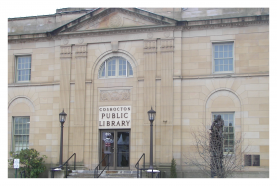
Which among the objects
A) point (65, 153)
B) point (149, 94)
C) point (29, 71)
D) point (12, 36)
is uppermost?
point (12, 36)

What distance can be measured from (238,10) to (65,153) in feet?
42.1

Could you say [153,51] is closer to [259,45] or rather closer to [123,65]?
[123,65]

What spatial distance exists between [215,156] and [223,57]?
20.5 feet

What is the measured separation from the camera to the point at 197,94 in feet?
73.8

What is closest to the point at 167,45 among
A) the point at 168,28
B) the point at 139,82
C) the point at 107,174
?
the point at 168,28

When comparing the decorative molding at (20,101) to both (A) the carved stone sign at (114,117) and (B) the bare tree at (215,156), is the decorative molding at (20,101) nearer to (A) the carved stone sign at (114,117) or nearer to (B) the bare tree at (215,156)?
(A) the carved stone sign at (114,117)

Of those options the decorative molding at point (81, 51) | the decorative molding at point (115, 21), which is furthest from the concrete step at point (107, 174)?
the decorative molding at point (115, 21)

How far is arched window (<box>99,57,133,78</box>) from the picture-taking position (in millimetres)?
23750

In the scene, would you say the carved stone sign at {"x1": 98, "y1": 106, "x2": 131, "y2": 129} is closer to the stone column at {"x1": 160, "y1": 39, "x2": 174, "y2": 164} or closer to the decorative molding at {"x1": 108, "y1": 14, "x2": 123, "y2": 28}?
the stone column at {"x1": 160, "y1": 39, "x2": 174, "y2": 164}

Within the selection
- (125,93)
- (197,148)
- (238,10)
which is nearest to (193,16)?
(238,10)

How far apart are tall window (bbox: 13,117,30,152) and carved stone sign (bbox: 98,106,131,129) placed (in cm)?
487

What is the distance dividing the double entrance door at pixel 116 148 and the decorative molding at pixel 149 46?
4.86m

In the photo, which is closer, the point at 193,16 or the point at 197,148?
the point at 197,148

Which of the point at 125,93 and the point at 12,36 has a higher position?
the point at 12,36
